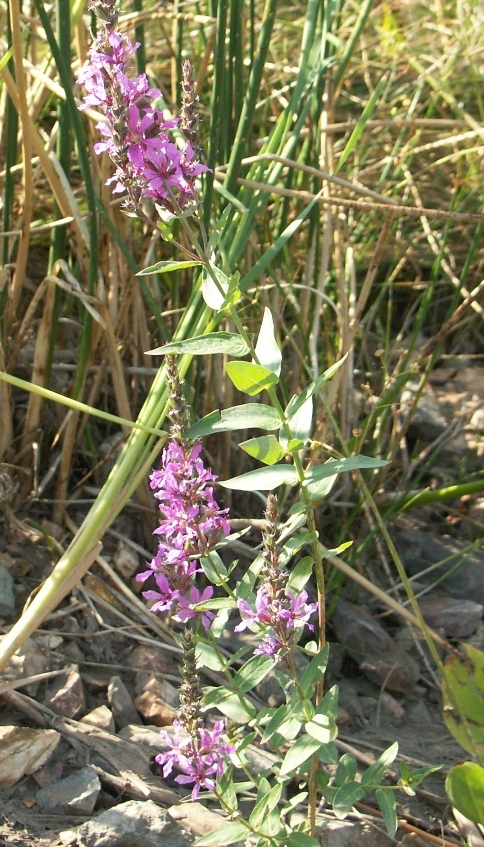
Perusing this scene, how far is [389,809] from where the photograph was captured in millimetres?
1096

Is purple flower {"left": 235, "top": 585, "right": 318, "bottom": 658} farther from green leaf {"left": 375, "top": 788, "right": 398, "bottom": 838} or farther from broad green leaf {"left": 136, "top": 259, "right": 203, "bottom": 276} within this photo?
broad green leaf {"left": 136, "top": 259, "right": 203, "bottom": 276}

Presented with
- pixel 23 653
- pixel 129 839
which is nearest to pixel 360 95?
pixel 23 653

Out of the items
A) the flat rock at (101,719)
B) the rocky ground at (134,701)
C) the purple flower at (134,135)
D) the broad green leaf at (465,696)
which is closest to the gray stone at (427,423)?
the rocky ground at (134,701)

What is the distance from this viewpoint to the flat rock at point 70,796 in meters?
1.23

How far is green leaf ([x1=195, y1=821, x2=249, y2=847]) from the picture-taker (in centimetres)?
105

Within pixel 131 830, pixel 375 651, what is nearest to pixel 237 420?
pixel 131 830

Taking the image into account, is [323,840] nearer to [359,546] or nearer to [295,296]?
[359,546]

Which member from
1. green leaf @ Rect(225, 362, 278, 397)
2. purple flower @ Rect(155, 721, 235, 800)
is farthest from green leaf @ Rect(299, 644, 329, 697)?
green leaf @ Rect(225, 362, 278, 397)

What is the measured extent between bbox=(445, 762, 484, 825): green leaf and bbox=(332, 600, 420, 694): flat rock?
375mm

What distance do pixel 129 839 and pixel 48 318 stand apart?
86cm

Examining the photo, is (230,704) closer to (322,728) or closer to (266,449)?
(322,728)

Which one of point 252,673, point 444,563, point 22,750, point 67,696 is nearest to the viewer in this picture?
A: point 252,673

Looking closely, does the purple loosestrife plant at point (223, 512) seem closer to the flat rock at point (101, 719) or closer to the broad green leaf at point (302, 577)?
the broad green leaf at point (302, 577)

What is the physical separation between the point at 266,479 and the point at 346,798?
42 cm
